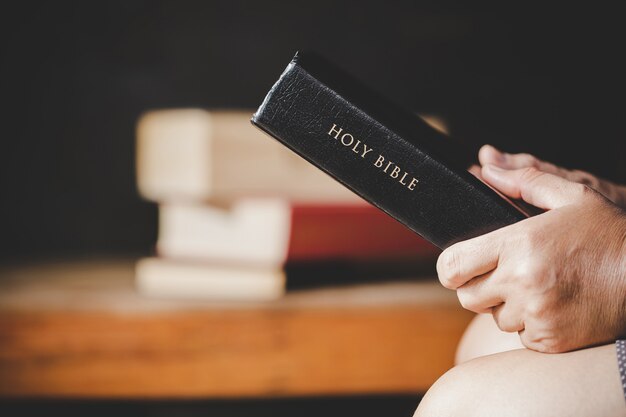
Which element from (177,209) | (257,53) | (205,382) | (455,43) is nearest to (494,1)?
(455,43)

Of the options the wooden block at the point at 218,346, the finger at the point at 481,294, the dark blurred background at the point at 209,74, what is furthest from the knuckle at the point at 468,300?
the dark blurred background at the point at 209,74

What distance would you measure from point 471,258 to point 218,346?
1.86 ft

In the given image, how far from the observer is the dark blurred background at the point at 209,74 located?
122cm

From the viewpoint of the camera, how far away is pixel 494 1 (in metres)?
1.23

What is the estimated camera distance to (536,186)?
1.42 ft

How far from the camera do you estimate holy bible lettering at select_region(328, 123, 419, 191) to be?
419 millimetres

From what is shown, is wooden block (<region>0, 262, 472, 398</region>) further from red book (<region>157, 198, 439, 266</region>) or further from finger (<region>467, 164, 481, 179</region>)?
finger (<region>467, 164, 481, 179</region>)

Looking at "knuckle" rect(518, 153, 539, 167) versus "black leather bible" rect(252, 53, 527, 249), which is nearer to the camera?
"black leather bible" rect(252, 53, 527, 249)

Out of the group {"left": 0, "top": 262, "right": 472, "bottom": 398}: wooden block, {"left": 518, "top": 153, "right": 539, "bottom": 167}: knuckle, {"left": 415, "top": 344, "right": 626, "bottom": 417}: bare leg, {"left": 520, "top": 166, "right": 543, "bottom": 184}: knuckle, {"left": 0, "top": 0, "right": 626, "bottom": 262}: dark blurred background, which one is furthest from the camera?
{"left": 0, "top": 0, "right": 626, "bottom": 262}: dark blurred background

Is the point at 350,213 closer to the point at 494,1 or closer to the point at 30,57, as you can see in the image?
the point at 494,1

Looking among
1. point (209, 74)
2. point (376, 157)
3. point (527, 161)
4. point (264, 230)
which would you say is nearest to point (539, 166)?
point (527, 161)

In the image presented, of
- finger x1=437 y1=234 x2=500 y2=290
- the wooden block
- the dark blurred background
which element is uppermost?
the dark blurred background

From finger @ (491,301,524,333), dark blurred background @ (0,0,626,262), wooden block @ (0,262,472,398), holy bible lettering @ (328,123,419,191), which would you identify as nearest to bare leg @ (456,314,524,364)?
finger @ (491,301,524,333)

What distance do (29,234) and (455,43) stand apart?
3.41 ft
